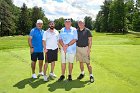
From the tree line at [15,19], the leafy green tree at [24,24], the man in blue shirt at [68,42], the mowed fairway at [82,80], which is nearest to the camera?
the mowed fairway at [82,80]

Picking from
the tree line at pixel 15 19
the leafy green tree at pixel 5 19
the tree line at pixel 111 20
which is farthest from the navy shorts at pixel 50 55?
the leafy green tree at pixel 5 19

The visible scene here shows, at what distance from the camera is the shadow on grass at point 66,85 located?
10.4 m

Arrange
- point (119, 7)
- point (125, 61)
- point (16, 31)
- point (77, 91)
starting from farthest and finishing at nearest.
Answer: point (16, 31) < point (119, 7) < point (125, 61) < point (77, 91)

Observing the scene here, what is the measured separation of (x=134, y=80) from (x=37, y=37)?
13.6 ft

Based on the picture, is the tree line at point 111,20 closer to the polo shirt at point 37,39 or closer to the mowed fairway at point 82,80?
the mowed fairway at point 82,80

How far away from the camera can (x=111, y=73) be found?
42.8 ft

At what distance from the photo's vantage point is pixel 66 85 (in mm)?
10906

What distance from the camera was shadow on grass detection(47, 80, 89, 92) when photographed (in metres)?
10.4

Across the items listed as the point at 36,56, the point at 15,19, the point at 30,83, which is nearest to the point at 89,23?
the point at 15,19

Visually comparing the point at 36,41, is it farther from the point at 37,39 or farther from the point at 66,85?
the point at 66,85

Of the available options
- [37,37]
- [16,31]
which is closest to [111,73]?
[37,37]

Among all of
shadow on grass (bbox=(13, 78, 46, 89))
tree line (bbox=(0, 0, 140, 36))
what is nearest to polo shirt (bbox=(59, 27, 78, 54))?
shadow on grass (bbox=(13, 78, 46, 89))

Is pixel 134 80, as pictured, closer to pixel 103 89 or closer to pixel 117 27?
pixel 103 89

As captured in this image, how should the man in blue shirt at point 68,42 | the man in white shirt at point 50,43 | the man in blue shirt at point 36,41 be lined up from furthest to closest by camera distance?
the man in blue shirt at point 36,41 → the man in white shirt at point 50,43 → the man in blue shirt at point 68,42
